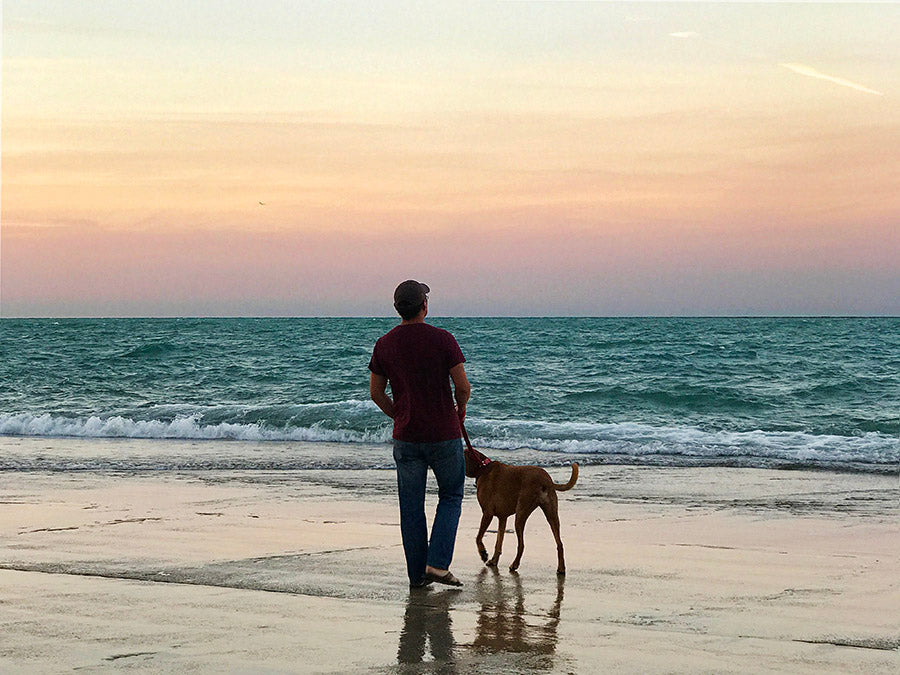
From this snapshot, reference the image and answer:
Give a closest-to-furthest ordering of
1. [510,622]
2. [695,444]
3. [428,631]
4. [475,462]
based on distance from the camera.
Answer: [428,631]
[510,622]
[475,462]
[695,444]

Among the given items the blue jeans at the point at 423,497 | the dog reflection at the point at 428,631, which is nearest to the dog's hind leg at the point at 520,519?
the blue jeans at the point at 423,497

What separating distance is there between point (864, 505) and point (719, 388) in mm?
17687

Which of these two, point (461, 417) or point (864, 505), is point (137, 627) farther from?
point (864, 505)

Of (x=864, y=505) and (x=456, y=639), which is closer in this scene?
(x=456, y=639)

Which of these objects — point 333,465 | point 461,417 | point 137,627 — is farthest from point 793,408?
point 137,627

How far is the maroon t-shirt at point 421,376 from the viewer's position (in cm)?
643

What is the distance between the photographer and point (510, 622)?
5641mm

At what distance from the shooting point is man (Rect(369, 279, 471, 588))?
6.45 metres

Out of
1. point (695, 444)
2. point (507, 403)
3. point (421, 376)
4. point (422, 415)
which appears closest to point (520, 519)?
point (422, 415)

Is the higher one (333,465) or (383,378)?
(383,378)

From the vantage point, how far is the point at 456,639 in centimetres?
527

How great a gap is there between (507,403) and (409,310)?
20350mm

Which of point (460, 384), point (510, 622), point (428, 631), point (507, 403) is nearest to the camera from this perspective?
point (428, 631)

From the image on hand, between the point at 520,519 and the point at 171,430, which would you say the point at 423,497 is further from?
the point at 171,430
